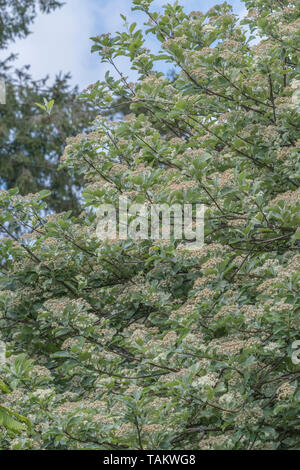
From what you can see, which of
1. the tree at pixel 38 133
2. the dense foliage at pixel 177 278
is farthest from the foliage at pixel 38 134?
the dense foliage at pixel 177 278

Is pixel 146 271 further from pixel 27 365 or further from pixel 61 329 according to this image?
pixel 27 365

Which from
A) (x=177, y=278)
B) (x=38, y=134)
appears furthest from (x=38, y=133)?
(x=177, y=278)

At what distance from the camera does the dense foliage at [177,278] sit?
2906 mm

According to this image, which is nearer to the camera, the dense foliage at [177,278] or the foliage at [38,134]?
the dense foliage at [177,278]

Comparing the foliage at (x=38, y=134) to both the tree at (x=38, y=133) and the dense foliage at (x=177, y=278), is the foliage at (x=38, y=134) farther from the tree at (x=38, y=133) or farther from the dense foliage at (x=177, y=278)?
the dense foliage at (x=177, y=278)

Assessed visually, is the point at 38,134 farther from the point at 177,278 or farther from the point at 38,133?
the point at 177,278

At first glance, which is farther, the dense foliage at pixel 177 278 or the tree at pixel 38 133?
the tree at pixel 38 133

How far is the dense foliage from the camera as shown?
291cm

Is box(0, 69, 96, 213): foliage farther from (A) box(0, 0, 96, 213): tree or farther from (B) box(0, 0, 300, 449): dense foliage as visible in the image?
(B) box(0, 0, 300, 449): dense foliage

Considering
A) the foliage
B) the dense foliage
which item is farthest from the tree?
the dense foliage
